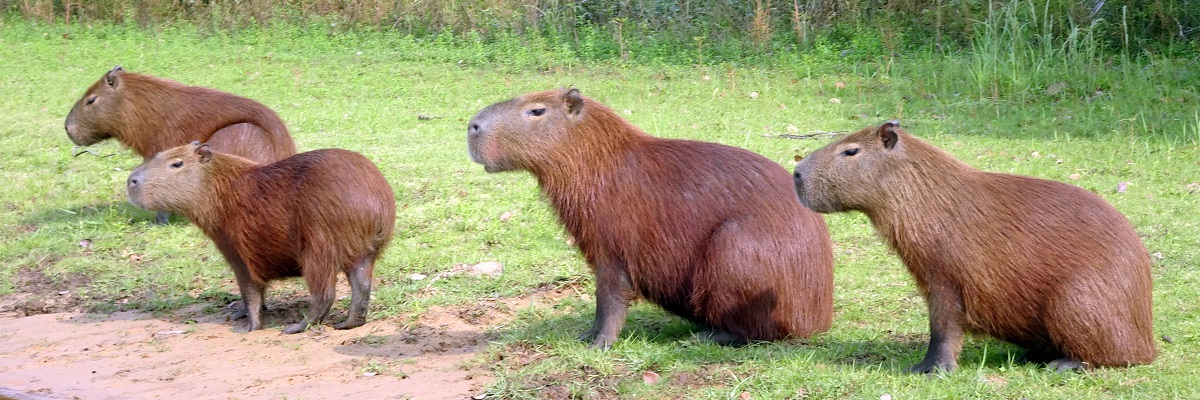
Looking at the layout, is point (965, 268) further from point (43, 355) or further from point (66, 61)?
point (66, 61)

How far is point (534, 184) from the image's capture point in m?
7.48

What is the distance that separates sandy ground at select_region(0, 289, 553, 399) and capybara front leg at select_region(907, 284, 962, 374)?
1.58 meters

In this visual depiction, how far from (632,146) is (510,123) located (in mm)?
488

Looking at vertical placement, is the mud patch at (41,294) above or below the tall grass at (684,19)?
below

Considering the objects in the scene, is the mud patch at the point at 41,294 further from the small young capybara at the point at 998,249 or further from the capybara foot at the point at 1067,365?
the capybara foot at the point at 1067,365

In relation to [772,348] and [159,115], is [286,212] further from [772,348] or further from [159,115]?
[159,115]

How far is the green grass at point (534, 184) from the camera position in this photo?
4355 millimetres

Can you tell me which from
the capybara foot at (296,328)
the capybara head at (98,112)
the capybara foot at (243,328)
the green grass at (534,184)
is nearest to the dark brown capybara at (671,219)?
the green grass at (534,184)

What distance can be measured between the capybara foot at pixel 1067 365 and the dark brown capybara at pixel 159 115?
4554 millimetres

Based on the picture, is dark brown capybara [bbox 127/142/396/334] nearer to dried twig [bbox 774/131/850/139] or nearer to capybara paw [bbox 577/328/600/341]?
capybara paw [bbox 577/328/600/341]

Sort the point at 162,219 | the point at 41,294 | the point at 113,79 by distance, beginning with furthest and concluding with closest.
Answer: the point at 113,79 < the point at 162,219 < the point at 41,294

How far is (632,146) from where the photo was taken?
4758 mm

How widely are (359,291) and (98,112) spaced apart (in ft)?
10.2

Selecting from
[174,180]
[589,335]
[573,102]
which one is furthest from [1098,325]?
[174,180]
